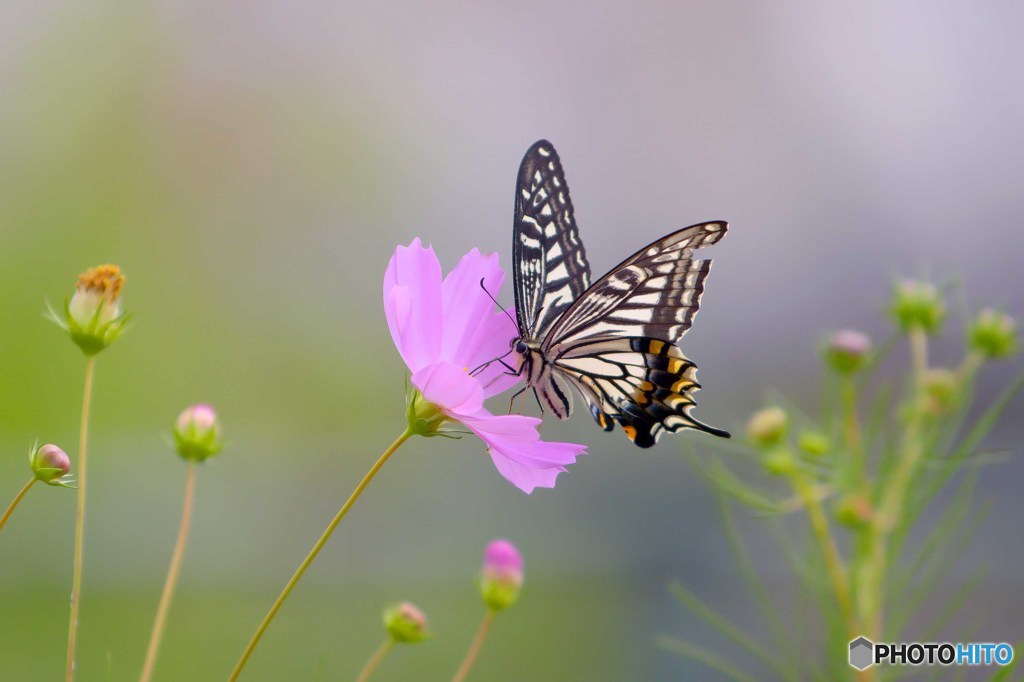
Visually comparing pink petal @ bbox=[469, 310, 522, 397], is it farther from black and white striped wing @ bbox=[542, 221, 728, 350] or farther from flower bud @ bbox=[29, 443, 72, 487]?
flower bud @ bbox=[29, 443, 72, 487]

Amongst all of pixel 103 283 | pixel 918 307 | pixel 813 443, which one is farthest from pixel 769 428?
pixel 103 283

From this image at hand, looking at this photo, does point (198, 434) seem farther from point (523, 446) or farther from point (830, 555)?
point (830, 555)

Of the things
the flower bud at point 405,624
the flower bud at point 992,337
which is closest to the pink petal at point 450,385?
the flower bud at point 405,624

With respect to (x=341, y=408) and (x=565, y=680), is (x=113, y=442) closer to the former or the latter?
(x=341, y=408)

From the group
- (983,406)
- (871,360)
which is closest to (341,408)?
(983,406)

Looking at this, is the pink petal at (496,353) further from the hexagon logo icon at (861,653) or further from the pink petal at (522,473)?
the hexagon logo icon at (861,653)

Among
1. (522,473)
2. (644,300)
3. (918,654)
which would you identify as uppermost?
(644,300)

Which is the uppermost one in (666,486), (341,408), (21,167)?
(21,167)
